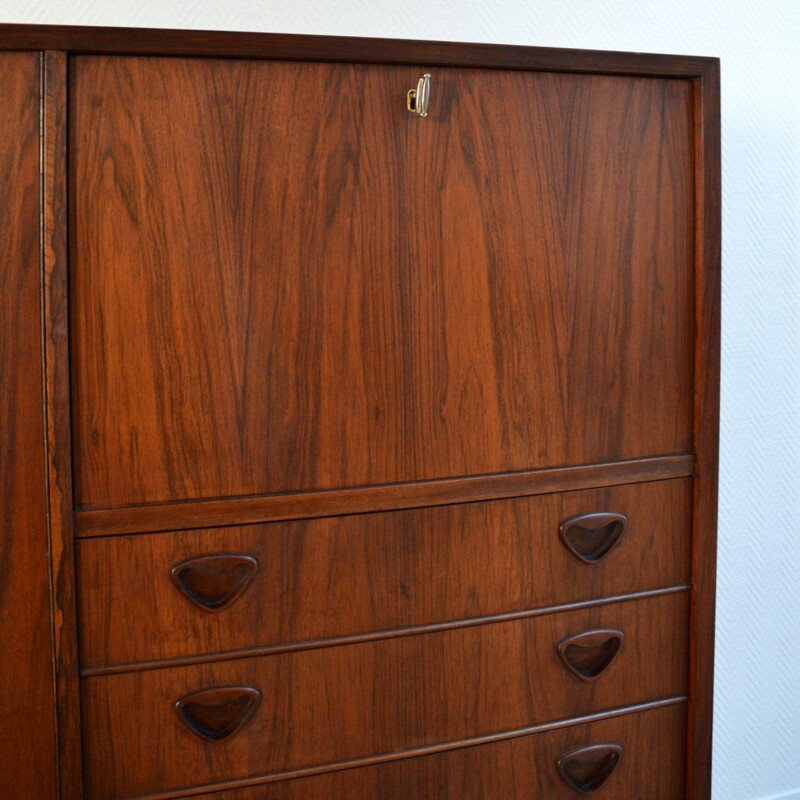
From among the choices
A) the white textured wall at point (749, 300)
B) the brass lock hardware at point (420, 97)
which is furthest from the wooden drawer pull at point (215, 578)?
the white textured wall at point (749, 300)

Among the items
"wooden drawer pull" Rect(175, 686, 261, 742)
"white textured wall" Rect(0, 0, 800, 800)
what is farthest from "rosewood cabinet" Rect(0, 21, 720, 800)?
"white textured wall" Rect(0, 0, 800, 800)

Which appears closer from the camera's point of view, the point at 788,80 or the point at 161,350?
the point at 161,350

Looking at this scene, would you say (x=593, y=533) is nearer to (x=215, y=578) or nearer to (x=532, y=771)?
(x=532, y=771)

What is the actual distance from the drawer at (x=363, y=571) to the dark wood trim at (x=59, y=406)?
0.07 ft

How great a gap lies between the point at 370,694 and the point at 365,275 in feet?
1.77

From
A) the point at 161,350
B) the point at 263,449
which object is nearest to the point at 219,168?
the point at 161,350

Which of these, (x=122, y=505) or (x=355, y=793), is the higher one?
(x=122, y=505)

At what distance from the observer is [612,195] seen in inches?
44.7

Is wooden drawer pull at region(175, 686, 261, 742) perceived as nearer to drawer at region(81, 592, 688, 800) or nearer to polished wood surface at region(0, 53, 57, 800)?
drawer at region(81, 592, 688, 800)

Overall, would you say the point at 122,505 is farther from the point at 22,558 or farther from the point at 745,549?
the point at 745,549

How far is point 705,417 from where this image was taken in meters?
1.20

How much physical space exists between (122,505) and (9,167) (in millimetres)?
400

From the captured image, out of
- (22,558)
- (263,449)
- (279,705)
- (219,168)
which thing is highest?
(219,168)

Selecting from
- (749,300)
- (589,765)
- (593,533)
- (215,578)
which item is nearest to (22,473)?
(215,578)
